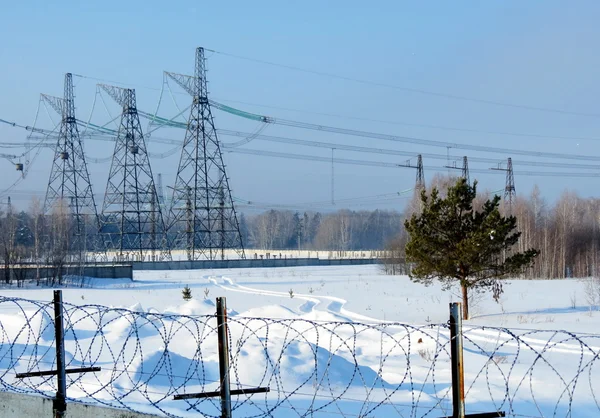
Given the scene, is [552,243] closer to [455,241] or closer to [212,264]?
[212,264]

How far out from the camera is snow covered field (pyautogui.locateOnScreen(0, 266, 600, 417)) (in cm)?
811

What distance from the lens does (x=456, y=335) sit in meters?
4.95

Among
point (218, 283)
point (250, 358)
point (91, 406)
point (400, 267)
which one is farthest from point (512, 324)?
point (400, 267)

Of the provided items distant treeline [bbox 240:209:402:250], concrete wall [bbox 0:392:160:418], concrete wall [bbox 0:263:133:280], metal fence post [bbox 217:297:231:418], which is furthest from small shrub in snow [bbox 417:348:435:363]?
distant treeline [bbox 240:209:402:250]

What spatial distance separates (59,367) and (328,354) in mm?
5990

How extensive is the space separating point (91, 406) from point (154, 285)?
1200 inches

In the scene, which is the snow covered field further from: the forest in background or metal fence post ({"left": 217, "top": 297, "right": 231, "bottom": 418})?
the forest in background

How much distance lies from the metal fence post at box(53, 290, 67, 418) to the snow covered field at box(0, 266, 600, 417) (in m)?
0.34

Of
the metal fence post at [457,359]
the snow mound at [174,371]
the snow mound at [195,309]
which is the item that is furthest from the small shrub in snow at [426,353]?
the metal fence post at [457,359]

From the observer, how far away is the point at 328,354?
11.8m

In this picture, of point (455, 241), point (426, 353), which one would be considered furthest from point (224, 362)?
point (455, 241)

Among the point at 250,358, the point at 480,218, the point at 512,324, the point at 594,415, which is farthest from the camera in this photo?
the point at 480,218

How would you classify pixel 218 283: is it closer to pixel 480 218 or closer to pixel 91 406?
pixel 480 218

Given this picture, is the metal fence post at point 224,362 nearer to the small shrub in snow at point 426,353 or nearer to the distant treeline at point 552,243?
the small shrub in snow at point 426,353
